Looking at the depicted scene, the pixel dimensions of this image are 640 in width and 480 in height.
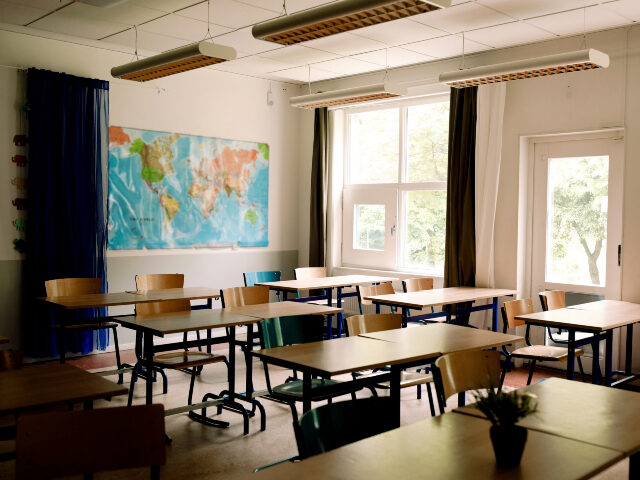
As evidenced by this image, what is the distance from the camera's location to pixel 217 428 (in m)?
4.69

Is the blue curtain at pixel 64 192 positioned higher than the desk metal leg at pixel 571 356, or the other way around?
the blue curtain at pixel 64 192

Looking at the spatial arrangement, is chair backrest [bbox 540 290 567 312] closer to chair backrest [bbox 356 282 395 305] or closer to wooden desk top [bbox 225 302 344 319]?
chair backrest [bbox 356 282 395 305]

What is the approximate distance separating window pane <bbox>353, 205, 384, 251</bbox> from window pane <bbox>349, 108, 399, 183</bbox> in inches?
14.5

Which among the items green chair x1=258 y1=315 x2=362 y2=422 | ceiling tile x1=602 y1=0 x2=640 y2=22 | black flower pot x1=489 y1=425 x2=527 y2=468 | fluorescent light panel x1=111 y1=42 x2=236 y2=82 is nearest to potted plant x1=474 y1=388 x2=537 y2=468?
black flower pot x1=489 y1=425 x2=527 y2=468

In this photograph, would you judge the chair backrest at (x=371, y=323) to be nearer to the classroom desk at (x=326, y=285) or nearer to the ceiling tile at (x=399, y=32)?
the classroom desk at (x=326, y=285)

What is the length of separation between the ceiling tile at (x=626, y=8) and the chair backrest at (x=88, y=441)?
15.7 ft

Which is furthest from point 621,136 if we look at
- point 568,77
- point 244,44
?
point 244,44

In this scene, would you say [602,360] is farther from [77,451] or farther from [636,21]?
[77,451]

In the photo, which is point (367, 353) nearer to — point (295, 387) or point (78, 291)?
point (295, 387)

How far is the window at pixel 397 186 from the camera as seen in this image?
761 cm

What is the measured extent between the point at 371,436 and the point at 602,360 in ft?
14.6

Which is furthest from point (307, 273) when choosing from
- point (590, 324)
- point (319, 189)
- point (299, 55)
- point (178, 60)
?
point (590, 324)

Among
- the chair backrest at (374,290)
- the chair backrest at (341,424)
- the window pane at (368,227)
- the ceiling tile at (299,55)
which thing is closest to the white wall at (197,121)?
the window pane at (368,227)

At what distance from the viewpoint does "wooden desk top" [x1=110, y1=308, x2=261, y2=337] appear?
424 centimetres
